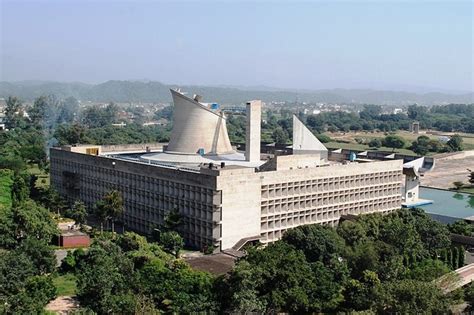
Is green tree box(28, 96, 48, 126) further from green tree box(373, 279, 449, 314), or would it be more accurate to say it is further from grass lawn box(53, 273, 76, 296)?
green tree box(373, 279, 449, 314)

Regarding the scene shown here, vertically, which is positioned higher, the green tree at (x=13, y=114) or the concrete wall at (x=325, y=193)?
the green tree at (x=13, y=114)

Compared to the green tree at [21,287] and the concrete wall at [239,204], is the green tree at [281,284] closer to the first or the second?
the green tree at [21,287]

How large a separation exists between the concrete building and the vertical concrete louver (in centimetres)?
7

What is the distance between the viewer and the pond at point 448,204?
169 ft

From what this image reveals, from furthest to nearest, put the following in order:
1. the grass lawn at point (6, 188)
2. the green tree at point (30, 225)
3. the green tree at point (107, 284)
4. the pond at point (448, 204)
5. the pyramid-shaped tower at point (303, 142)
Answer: the pond at point (448, 204), the grass lawn at point (6, 188), the pyramid-shaped tower at point (303, 142), the green tree at point (30, 225), the green tree at point (107, 284)

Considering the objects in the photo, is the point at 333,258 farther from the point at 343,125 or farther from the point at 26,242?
the point at 343,125

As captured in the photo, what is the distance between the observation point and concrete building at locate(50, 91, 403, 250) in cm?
3678

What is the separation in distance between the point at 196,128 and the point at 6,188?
17573 millimetres

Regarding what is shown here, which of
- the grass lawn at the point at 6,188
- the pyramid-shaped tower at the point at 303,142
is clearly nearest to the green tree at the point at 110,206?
the grass lawn at the point at 6,188

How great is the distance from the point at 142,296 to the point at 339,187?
756 inches

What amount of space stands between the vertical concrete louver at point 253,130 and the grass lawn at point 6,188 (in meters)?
A: 17.4

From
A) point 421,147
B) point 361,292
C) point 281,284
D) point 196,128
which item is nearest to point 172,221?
point 196,128

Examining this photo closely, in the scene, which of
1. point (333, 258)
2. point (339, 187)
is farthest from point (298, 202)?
point (333, 258)

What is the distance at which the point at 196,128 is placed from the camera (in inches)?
1766
